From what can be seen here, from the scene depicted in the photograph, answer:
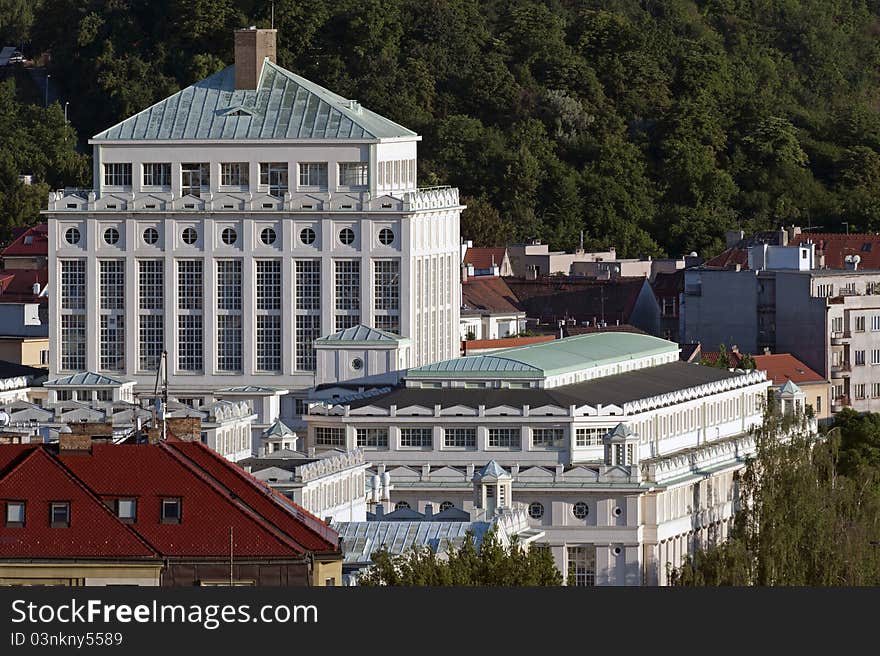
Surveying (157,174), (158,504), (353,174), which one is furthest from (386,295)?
(158,504)

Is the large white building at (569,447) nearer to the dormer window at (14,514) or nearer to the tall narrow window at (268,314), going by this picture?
the tall narrow window at (268,314)

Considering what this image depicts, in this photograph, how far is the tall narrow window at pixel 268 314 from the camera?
6836 inches

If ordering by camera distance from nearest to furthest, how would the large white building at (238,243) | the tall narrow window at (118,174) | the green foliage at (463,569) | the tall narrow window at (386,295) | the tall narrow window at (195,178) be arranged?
the green foliage at (463,569) < the tall narrow window at (386,295) < the large white building at (238,243) < the tall narrow window at (195,178) < the tall narrow window at (118,174)

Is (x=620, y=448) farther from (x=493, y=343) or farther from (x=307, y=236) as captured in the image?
(x=493, y=343)

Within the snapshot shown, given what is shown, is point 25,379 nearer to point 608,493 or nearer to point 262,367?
point 262,367

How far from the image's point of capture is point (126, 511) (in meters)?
98.2

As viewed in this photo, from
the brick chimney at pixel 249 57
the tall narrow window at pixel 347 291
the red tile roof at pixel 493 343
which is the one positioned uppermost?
the brick chimney at pixel 249 57

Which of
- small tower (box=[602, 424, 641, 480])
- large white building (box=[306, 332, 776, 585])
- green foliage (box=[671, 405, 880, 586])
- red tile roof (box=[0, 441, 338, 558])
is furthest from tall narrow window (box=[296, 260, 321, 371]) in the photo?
red tile roof (box=[0, 441, 338, 558])

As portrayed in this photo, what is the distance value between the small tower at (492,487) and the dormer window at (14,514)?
1362 inches

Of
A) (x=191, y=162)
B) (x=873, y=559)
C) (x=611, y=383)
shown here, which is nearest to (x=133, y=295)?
(x=191, y=162)

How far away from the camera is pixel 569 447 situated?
482ft

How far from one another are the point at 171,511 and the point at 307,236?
257ft

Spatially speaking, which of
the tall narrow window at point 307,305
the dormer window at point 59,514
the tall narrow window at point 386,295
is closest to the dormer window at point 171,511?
the dormer window at point 59,514

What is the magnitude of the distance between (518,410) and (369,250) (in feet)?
92.2
